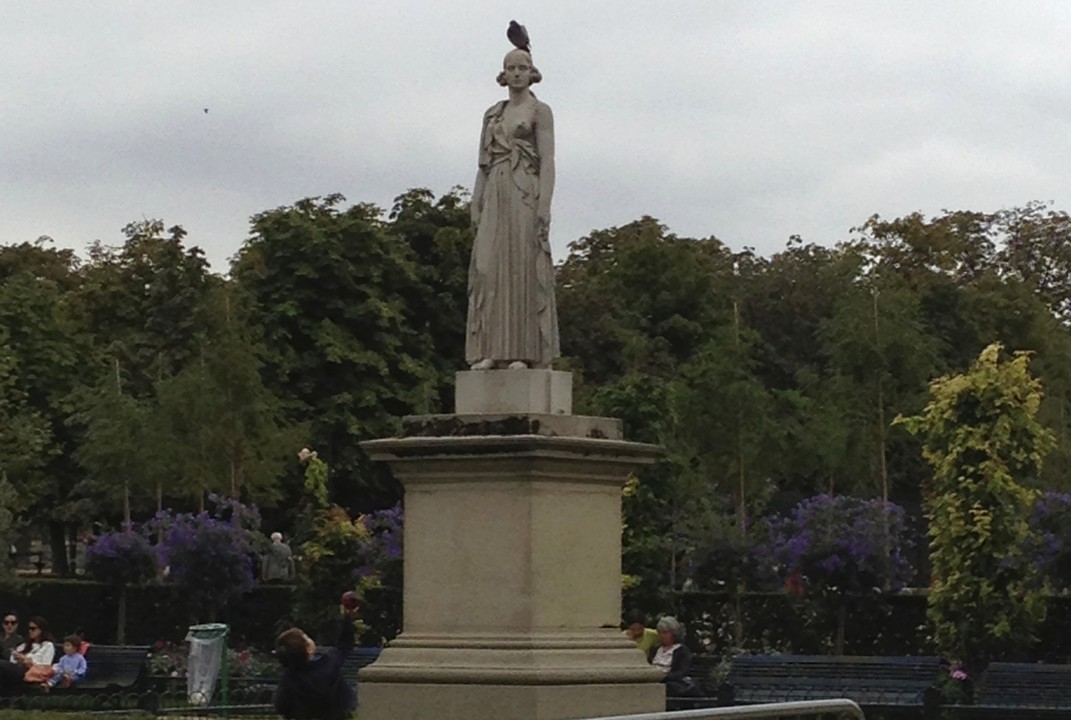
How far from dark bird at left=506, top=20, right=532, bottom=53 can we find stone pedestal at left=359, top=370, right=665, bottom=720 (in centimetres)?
222

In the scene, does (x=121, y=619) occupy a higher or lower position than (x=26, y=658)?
higher

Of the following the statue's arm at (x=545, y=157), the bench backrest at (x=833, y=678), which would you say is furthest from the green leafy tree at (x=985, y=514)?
the statue's arm at (x=545, y=157)

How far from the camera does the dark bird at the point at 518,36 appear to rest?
47.2 ft

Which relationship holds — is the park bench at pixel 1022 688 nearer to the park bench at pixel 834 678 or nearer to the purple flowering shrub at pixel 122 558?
the park bench at pixel 834 678

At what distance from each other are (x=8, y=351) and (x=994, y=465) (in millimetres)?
30727

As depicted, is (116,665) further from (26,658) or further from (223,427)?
(223,427)

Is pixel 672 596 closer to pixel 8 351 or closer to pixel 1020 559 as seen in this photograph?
pixel 1020 559

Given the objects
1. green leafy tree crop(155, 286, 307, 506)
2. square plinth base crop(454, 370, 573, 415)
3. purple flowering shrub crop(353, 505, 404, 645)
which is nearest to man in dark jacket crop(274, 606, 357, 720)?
square plinth base crop(454, 370, 573, 415)

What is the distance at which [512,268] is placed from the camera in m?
13.8

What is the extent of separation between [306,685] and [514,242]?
10.0 ft

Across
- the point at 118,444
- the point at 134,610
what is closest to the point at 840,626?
the point at 134,610

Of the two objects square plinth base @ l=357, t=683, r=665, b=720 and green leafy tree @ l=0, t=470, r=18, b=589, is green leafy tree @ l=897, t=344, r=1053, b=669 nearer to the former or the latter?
square plinth base @ l=357, t=683, r=665, b=720

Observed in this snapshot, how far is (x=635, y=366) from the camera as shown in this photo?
5875cm

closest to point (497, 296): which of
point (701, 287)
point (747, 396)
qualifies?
point (747, 396)
